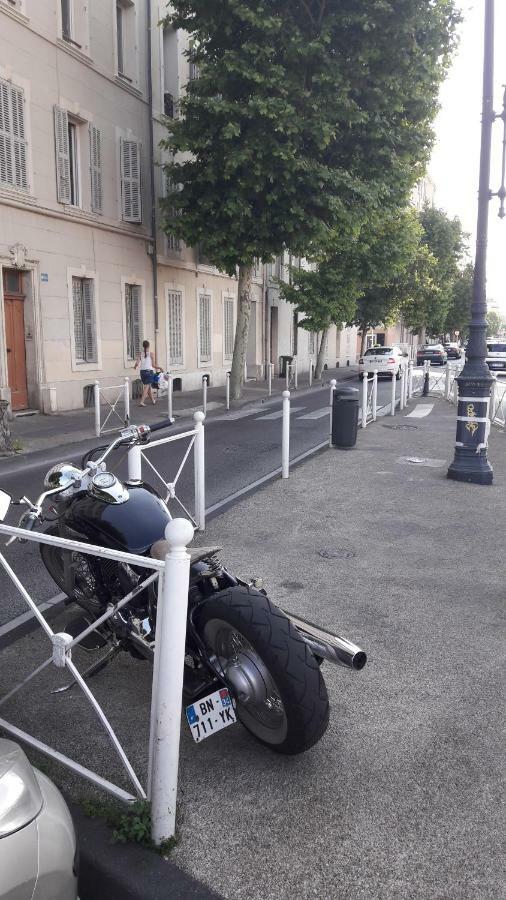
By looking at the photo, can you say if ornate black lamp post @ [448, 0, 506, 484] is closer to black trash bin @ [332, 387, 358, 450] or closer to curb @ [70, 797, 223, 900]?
black trash bin @ [332, 387, 358, 450]

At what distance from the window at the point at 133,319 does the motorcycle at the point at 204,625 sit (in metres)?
16.9

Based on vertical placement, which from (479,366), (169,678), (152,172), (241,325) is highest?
(152,172)

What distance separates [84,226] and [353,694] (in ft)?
53.1

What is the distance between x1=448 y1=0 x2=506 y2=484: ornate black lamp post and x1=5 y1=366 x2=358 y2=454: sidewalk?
13.4ft

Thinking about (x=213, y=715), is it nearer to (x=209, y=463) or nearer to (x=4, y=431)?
(x=209, y=463)

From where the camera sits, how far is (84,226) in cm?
1748

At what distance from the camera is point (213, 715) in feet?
9.18

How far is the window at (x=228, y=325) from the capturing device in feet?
87.7

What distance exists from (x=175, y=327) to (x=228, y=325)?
16.0 feet

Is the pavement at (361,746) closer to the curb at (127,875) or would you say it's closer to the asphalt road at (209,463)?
the curb at (127,875)

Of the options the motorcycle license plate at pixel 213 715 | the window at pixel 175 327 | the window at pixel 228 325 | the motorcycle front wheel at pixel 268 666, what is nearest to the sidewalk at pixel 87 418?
the window at pixel 175 327

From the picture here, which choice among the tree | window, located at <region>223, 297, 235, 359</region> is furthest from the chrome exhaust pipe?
window, located at <region>223, 297, 235, 359</region>

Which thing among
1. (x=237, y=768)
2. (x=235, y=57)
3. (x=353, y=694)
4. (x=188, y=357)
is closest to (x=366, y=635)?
(x=353, y=694)

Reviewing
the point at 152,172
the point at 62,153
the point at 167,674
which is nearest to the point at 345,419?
the point at 167,674
